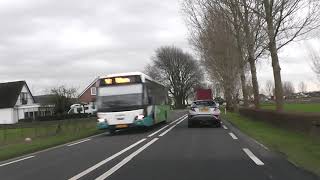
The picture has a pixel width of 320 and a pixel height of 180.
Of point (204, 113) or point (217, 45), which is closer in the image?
point (204, 113)

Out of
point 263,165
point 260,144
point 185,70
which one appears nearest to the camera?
point 263,165

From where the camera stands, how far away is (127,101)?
95.7 feet

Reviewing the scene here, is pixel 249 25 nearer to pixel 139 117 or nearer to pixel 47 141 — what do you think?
pixel 139 117

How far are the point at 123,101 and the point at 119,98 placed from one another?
0.27m

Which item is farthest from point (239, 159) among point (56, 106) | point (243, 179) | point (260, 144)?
point (56, 106)

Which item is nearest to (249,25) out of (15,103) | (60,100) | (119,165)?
(119,165)

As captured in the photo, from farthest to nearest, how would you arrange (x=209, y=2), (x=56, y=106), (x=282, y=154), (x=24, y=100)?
(x=24, y=100) < (x=56, y=106) < (x=209, y=2) < (x=282, y=154)

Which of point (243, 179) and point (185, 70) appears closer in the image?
point (243, 179)

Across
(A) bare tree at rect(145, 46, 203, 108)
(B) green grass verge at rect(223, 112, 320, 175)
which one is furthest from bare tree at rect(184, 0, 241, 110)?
(A) bare tree at rect(145, 46, 203, 108)

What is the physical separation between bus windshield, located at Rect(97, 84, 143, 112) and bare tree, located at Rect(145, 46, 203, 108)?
9066cm

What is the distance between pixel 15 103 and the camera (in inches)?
3452

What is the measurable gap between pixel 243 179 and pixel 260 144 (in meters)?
9.06

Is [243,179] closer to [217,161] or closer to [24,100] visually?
[217,161]

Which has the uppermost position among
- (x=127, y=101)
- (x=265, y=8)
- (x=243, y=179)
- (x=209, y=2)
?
(x=209, y=2)
